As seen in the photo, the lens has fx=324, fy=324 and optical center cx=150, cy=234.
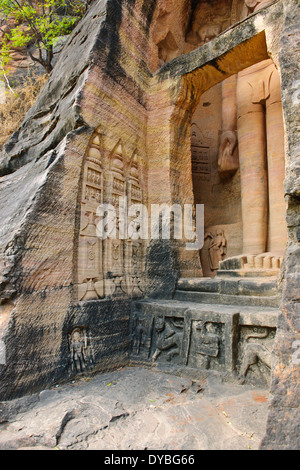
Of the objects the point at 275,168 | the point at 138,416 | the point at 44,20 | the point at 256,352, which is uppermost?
the point at 44,20

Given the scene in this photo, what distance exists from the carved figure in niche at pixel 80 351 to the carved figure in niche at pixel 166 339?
740mm

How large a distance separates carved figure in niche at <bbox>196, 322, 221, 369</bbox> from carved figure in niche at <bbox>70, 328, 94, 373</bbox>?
113cm

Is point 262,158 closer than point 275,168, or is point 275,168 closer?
point 275,168

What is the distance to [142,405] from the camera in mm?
2652

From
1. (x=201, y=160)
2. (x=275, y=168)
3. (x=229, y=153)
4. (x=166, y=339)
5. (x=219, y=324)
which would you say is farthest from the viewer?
(x=201, y=160)

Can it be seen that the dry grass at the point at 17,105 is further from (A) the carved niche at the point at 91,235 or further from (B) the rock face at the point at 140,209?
(A) the carved niche at the point at 91,235

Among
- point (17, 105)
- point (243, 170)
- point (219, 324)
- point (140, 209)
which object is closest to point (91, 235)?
point (140, 209)

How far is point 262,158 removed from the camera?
5.22 meters

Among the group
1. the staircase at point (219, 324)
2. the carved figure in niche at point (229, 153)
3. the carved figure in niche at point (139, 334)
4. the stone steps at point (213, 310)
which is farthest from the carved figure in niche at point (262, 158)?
the carved figure in niche at point (139, 334)

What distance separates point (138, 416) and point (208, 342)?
1.04 m

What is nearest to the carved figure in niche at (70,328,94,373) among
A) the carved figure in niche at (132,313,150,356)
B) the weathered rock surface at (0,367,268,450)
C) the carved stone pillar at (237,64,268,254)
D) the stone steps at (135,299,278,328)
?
the weathered rock surface at (0,367,268,450)

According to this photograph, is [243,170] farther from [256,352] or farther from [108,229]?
[256,352]
